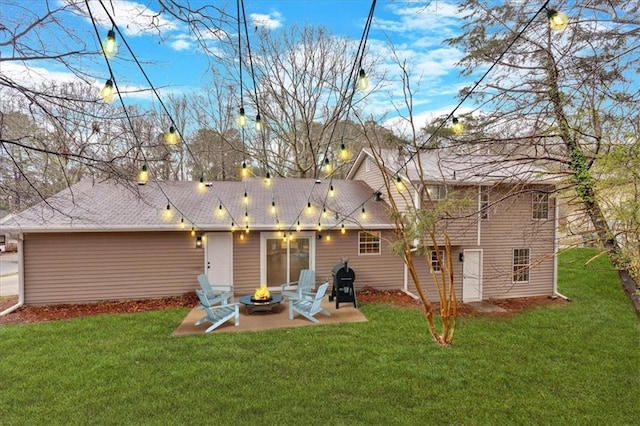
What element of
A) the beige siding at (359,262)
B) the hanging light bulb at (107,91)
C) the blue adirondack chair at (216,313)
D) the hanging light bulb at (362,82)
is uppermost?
the hanging light bulb at (362,82)

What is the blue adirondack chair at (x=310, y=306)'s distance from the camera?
7.41 m

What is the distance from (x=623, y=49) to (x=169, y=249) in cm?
1042

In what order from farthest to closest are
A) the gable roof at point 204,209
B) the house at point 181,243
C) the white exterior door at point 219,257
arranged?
the white exterior door at point 219,257 → the house at point 181,243 → the gable roof at point 204,209

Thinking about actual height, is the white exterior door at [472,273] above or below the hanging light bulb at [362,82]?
below

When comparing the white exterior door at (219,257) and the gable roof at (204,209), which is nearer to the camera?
the gable roof at (204,209)

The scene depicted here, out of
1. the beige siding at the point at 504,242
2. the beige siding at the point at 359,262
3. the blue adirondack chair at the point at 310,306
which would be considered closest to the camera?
the blue adirondack chair at the point at 310,306

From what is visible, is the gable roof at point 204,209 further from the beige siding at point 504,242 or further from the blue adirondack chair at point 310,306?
the beige siding at point 504,242

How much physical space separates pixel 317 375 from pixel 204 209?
7.00 metres

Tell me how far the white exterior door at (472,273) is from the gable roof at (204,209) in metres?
3.18

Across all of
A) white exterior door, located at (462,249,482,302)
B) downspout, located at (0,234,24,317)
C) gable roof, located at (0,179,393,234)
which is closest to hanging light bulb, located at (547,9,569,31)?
gable roof, located at (0,179,393,234)

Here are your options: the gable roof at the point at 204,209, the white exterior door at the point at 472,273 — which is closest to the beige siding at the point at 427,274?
the white exterior door at the point at 472,273

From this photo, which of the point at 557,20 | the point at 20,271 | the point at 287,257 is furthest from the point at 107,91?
the point at 20,271

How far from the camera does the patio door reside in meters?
10.1

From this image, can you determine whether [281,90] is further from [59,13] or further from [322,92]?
[59,13]
